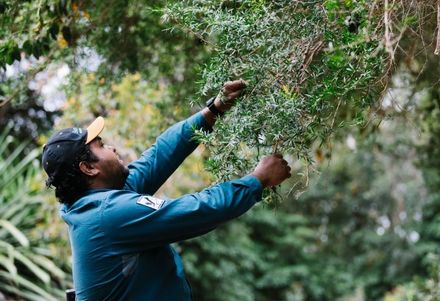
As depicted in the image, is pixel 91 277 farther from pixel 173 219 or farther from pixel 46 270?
pixel 46 270

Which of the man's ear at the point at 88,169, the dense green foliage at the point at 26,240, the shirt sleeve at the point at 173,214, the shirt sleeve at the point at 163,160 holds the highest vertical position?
the man's ear at the point at 88,169

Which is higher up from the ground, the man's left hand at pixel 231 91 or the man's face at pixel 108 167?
the man's left hand at pixel 231 91

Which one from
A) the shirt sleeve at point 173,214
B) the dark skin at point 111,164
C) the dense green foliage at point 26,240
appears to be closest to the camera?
the shirt sleeve at point 173,214

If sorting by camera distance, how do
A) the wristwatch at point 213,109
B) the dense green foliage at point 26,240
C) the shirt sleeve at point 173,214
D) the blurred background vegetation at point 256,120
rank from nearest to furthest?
the shirt sleeve at point 173,214 < the blurred background vegetation at point 256,120 < the wristwatch at point 213,109 < the dense green foliage at point 26,240

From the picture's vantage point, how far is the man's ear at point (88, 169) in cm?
294

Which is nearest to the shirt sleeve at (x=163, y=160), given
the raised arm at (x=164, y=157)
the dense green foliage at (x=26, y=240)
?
the raised arm at (x=164, y=157)

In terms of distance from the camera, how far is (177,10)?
299 cm

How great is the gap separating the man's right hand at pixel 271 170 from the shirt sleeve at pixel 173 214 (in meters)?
0.05

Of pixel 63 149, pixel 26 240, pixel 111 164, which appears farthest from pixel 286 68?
pixel 26 240

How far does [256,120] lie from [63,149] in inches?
33.8

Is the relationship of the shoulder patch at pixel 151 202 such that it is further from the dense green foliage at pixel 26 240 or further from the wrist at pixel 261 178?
the dense green foliage at pixel 26 240

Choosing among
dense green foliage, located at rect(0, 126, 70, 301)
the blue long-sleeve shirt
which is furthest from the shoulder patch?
dense green foliage, located at rect(0, 126, 70, 301)

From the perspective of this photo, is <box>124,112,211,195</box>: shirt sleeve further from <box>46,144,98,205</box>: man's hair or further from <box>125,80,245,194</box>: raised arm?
<box>46,144,98,205</box>: man's hair

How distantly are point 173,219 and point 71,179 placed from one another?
583 millimetres
